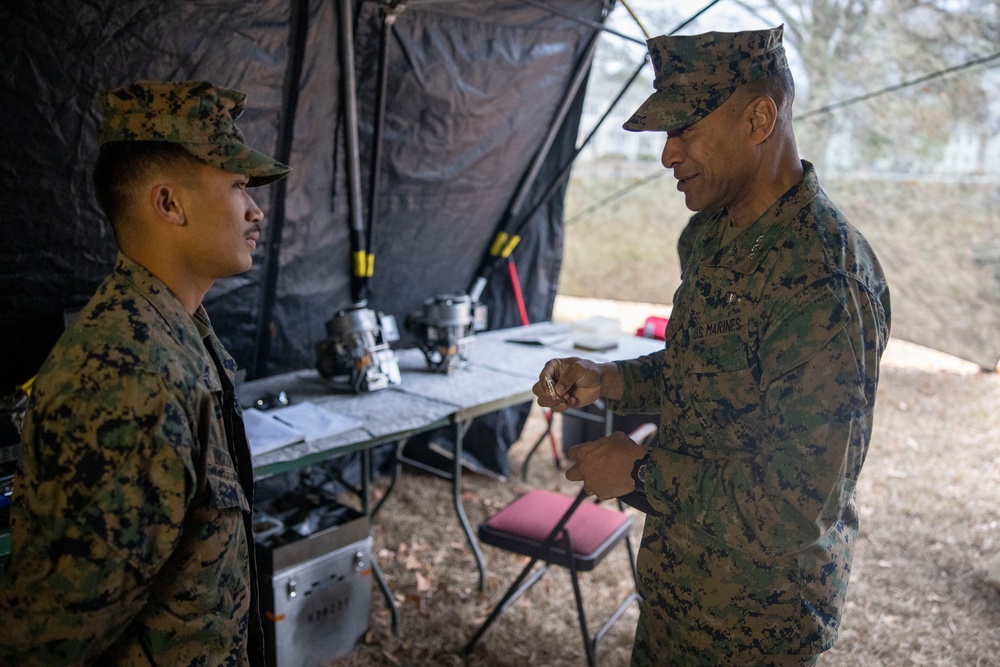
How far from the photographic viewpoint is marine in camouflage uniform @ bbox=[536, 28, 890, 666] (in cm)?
138

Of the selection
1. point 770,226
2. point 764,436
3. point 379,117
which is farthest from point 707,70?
point 379,117

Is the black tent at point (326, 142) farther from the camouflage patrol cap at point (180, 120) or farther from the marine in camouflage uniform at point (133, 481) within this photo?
the marine in camouflage uniform at point (133, 481)

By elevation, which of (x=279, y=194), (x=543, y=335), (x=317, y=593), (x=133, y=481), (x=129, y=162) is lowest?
(x=317, y=593)

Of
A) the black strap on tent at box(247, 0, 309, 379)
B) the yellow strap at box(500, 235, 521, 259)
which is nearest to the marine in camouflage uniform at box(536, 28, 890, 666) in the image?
the black strap on tent at box(247, 0, 309, 379)

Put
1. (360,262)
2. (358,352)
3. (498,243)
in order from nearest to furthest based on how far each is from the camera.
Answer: (358,352) < (360,262) < (498,243)

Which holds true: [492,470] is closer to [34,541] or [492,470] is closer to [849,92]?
[34,541]

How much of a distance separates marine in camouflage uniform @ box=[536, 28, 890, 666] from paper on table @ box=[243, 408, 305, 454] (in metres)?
1.36

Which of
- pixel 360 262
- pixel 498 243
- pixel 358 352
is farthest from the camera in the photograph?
pixel 498 243

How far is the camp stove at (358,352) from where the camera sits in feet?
10.9

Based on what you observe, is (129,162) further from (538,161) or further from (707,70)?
(538,161)

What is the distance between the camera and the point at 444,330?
363 cm

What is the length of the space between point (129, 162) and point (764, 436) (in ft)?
4.42

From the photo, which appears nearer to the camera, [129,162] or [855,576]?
[129,162]

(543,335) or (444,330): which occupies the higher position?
(444,330)
